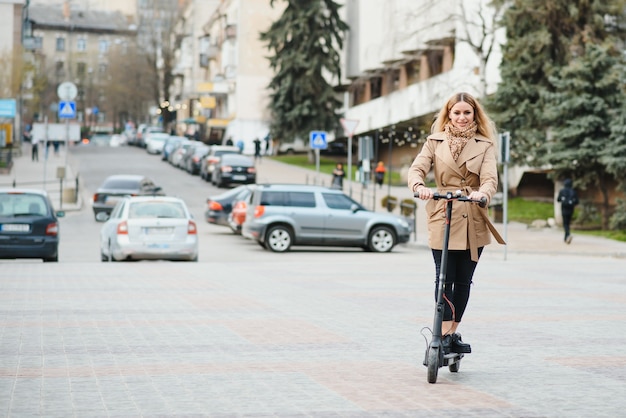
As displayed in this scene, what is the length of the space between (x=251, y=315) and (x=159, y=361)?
350cm

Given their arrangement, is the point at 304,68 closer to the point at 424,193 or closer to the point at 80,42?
the point at 424,193

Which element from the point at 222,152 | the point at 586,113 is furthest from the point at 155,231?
the point at 222,152

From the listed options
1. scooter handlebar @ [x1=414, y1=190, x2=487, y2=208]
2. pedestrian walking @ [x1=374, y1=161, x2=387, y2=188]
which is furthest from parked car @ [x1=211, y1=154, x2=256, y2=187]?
scooter handlebar @ [x1=414, y1=190, x2=487, y2=208]

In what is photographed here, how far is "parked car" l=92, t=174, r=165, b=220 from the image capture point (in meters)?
40.5

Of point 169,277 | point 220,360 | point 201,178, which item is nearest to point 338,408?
point 220,360

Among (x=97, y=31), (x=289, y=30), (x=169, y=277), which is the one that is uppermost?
(x=97, y=31)

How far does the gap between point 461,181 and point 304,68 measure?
63.7 metres

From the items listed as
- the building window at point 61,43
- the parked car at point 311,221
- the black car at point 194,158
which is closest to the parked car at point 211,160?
the black car at point 194,158

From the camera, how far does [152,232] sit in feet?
75.4

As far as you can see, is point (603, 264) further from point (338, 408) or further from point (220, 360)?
point (338, 408)

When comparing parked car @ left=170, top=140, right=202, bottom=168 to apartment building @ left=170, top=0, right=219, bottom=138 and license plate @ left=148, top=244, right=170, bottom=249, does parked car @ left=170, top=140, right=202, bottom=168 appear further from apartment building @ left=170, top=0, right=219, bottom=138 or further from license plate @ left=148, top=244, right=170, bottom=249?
license plate @ left=148, top=244, right=170, bottom=249

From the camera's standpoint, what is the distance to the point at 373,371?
28.3ft

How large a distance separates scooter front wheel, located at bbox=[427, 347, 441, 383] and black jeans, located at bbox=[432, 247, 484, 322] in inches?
13.8

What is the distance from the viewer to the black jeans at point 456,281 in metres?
8.27
